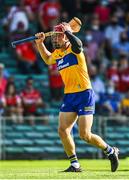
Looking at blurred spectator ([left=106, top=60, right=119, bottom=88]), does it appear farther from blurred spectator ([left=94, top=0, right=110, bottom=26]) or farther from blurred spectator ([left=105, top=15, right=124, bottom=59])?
blurred spectator ([left=94, top=0, right=110, bottom=26])

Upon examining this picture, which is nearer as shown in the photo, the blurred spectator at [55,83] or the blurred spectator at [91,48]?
the blurred spectator at [55,83]

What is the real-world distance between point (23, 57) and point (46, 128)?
2579mm

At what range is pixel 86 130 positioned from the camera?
13.6 m

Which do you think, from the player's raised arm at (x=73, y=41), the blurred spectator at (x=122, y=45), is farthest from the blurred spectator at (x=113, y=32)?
the player's raised arm at (x=73, y=41)

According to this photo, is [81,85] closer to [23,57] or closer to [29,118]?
[29,118]

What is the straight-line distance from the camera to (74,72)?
45.5 ft

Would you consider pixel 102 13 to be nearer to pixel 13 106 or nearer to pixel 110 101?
pixel 110 101

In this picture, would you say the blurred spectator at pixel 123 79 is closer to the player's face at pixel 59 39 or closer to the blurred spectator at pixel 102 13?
the blurred spectator at pixel 102 13

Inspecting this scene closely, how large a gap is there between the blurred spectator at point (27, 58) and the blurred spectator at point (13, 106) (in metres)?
1.91

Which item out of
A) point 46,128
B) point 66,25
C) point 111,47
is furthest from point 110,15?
point 66,25

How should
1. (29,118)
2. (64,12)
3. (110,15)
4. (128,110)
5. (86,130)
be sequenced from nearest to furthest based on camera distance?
(86,130)
(29,118)
(128,110)
(64,12)
(110,15)

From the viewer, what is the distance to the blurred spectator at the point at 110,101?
23594 mm

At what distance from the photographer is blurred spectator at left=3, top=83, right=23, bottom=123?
72.4 ft

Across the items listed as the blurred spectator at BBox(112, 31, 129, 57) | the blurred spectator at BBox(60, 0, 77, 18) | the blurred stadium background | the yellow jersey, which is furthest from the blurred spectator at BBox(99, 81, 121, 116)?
the yellow jersey
